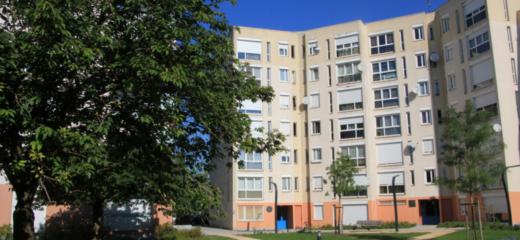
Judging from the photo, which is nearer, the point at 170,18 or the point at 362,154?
the point at 170,18

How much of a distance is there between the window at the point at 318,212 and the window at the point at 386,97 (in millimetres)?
11545

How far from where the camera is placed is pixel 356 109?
55375mm

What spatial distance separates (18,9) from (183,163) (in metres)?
4.40

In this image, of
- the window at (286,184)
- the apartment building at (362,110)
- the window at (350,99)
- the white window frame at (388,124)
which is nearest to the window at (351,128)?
the apartment building at (362,110)

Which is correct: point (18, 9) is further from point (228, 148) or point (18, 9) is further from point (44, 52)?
point (228, 148)

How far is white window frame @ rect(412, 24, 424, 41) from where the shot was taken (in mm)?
54469

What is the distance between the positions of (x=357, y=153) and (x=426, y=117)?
735cm

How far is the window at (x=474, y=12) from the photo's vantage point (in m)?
46.9

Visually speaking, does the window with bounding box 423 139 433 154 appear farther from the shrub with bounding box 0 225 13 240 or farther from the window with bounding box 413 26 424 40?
the shrub with bounding box 0 225 13 240

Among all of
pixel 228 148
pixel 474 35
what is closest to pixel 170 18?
pixel 228 148

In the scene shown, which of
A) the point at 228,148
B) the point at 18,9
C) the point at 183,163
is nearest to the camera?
the point at 18,9

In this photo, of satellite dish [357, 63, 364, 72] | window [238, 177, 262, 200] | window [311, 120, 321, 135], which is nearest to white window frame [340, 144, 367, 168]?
window [311, 120, 321, 135]

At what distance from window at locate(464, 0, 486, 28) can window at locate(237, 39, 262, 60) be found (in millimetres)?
20347

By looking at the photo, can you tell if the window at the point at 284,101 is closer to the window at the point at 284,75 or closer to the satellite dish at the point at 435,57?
the window at the point at 284,75
